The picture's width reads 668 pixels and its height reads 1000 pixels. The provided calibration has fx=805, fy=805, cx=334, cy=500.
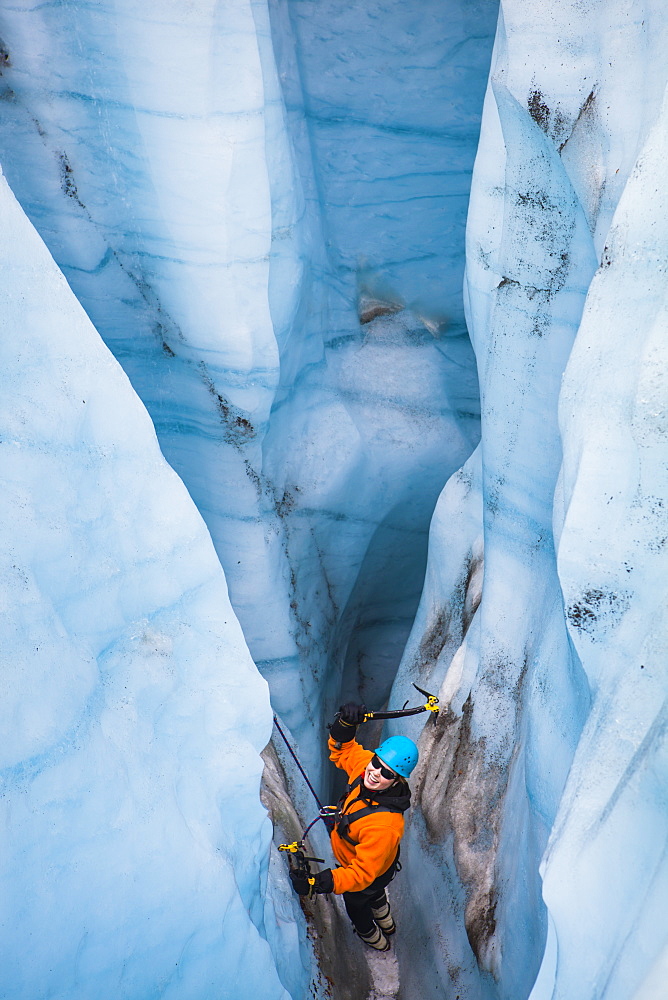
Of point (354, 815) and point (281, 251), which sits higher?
point (281, 251)

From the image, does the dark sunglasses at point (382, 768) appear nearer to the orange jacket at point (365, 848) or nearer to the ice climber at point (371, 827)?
the ice climber at point (371, 827)

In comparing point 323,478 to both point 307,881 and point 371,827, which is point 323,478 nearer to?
point 371,827

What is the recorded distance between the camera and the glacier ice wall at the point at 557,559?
1.50 m

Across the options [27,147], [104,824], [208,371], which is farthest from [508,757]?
[27,147]

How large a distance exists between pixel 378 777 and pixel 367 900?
527mm

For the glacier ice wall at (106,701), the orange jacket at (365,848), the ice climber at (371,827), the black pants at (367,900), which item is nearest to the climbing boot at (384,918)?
the black pants at (367,900)

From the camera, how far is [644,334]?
1.63m

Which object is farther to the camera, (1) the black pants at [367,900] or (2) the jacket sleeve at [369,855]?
(1) the black pants at [367,900]

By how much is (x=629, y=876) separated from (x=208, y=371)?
215 cm

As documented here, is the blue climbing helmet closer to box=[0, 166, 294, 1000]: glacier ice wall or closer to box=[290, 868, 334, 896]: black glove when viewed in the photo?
box=[290, 868, 334, 896]: black glove

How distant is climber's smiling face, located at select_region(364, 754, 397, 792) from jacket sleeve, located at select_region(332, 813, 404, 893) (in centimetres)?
9

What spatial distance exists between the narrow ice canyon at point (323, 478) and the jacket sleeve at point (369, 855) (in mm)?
219

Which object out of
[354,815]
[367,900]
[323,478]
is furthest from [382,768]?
[323,478]

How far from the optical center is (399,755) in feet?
8.23
